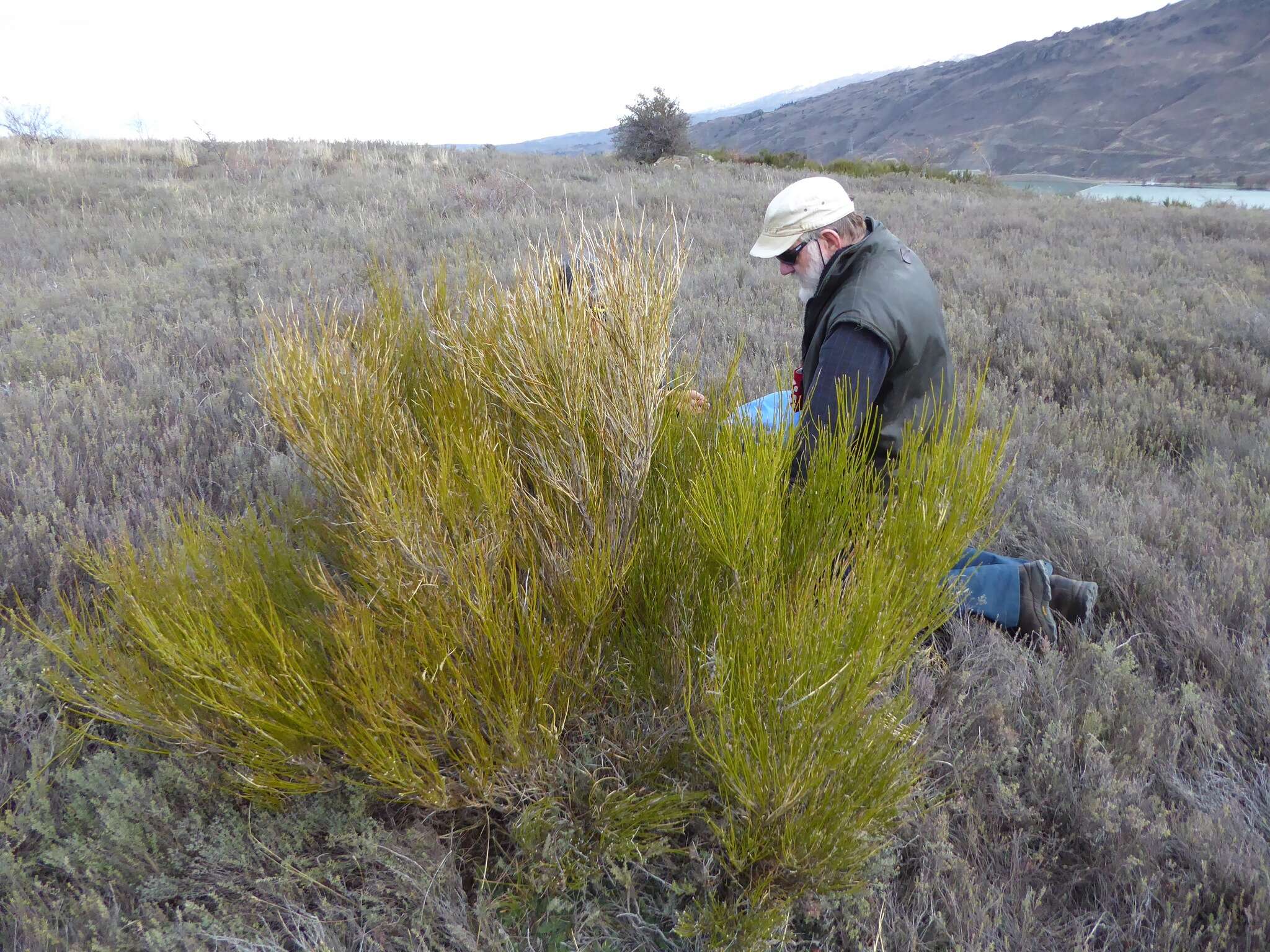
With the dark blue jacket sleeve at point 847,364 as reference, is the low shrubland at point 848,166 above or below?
above

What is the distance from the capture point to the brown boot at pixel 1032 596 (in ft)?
8.45

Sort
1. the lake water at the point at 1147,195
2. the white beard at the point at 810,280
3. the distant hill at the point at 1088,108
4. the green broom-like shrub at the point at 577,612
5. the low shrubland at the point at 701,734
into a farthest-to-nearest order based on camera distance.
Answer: the distant hill at the point at 1088,108 → the lake water at the point at 1147,195 → the white beard at the point at 810,280 → the low shrubland at the point at 701,734 → the green broom-like shrub at the point at 577,612

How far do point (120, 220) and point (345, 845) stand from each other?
33.7 feet

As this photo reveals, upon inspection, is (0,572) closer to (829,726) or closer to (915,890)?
(829,726)

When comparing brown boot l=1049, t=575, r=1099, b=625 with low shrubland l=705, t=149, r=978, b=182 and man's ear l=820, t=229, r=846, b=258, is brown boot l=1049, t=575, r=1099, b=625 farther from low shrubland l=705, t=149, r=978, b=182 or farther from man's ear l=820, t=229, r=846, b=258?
low shrubland l=705, t=149, r=978, b=182

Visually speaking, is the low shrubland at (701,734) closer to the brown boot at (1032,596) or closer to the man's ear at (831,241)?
the brown boot at (1032,596)

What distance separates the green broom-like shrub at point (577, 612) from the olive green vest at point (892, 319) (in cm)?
79

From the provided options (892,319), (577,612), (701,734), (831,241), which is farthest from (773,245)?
(701,734)

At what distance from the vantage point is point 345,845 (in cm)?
171

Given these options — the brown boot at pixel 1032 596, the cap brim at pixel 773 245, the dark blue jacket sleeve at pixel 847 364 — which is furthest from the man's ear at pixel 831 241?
the brown boot at pixel 1032 596

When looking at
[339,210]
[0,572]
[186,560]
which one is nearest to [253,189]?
[339,210]

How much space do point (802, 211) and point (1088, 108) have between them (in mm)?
133175

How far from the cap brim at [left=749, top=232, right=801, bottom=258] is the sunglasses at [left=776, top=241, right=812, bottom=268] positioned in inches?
0.8

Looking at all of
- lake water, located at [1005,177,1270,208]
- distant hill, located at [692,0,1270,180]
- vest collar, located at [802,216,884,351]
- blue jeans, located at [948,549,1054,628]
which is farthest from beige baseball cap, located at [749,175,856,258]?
distant hill, located at [692,0,1270,180]
